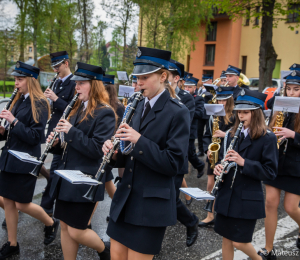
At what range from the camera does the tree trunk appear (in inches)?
587

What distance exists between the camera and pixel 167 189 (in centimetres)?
245

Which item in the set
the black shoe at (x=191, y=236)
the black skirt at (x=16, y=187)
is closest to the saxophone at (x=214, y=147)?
the black shoe at (x=191, y=236)

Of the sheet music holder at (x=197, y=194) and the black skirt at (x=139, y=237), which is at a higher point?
the sheet music holder at (x=197, y=194)

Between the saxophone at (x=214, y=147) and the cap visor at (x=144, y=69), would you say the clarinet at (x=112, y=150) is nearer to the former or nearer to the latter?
the cap visor at (x=144, y=69)

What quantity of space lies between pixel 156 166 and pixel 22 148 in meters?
2.15

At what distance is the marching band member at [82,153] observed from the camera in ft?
10.1

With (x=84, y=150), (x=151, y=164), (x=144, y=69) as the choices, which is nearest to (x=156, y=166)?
(x=151, y=164)

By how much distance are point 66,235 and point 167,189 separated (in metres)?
1.34

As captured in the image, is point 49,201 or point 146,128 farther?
point 49,201

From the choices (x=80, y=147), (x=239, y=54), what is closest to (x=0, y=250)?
(x=80, y=147)

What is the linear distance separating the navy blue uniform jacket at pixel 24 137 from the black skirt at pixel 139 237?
1.61 metres

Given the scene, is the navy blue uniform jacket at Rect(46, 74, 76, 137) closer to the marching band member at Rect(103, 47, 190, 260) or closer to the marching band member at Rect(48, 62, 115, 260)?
the marching band member at Rect(48, 62, 115, 260)

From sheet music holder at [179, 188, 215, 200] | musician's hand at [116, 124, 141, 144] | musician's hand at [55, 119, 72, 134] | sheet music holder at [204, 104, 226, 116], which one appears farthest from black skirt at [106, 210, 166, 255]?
sheet music holder at [204, 104, 226, 116]

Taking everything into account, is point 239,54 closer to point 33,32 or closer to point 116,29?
point 116,29
